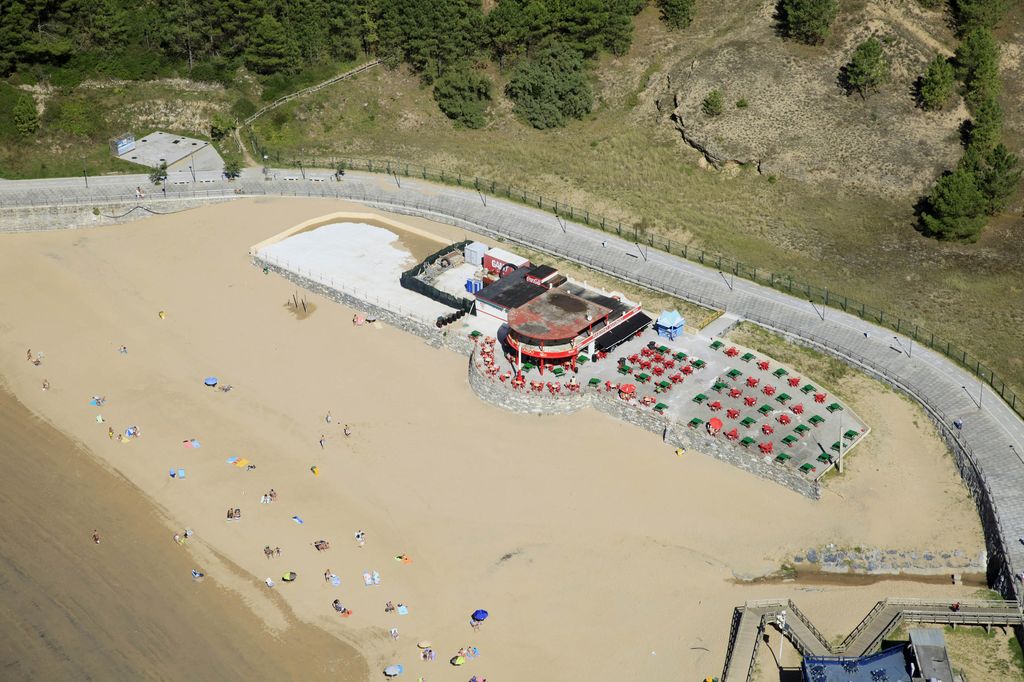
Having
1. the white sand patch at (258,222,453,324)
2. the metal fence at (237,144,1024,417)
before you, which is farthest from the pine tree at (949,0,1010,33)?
the white sand patch at (258,222,453,324)

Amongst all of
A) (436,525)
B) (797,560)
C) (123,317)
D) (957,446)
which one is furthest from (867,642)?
(123,317)

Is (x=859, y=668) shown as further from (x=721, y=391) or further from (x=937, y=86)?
(x=937, y=86)

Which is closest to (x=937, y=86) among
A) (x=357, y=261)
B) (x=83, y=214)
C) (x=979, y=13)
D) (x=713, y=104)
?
(x=979, y=13)

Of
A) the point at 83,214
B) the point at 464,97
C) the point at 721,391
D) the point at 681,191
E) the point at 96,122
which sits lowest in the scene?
the point at 83,214

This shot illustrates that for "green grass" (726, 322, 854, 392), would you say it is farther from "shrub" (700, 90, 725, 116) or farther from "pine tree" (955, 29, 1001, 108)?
"pine tree" (955, 29, 1001, 108)

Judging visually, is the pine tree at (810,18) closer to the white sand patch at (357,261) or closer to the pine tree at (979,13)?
the pine tree at (979,13)

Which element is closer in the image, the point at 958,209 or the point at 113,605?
the point at 113,605

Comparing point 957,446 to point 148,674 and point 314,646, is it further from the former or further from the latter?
point 148,674
